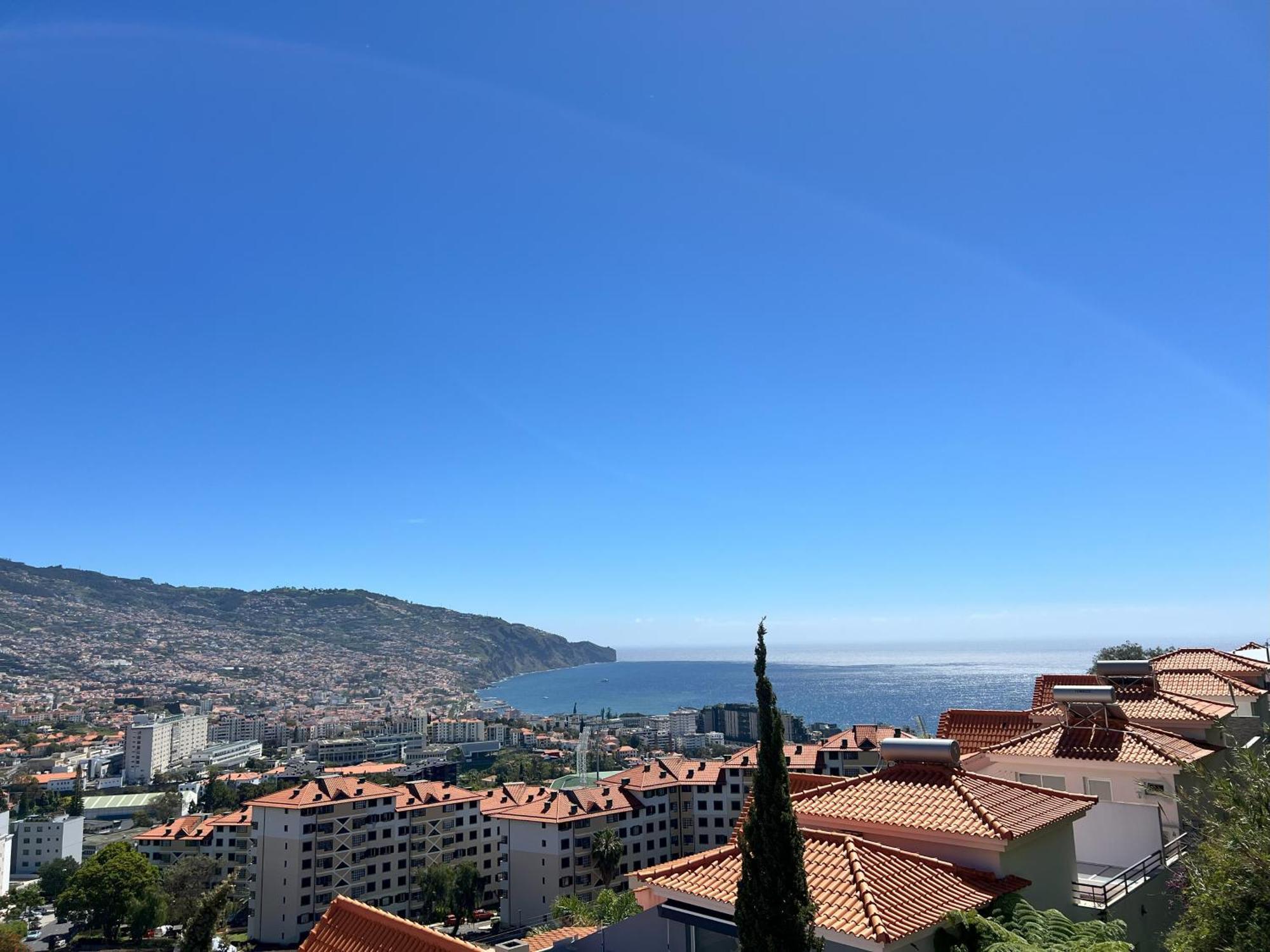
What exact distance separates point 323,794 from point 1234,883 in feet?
209

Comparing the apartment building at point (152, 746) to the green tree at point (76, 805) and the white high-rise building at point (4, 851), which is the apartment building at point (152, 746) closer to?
the green tree at point (76, 805)

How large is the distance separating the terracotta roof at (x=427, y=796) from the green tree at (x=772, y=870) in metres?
64.1

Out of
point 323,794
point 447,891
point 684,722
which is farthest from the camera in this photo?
point 684,722

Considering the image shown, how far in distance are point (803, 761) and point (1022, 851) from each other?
5818 centimetres

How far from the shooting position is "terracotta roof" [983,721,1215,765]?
12.6 metres

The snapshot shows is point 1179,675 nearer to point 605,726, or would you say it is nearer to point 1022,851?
point 1022,851

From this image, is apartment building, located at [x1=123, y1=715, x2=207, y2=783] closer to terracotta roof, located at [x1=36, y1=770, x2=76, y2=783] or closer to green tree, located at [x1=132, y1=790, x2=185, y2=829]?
terracotta roof, located at [x1=36, y1=770, x2=76, y2=783]

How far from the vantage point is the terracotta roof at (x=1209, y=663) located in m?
20.4

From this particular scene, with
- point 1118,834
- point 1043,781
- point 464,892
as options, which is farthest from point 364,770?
point 1118,834

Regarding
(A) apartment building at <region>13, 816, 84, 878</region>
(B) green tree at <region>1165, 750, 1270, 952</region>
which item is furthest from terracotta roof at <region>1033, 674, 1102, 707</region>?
(A) apartment building at <region>13, 816, 84, 878</region>

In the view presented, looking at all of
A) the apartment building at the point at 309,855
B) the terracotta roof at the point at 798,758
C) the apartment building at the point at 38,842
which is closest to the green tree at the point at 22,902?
the apartment building at the point at 38,842

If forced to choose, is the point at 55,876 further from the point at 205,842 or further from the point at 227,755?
the point at 227,755

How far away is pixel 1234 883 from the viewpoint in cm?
680

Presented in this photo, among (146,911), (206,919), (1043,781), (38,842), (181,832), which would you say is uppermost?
(206,919)
